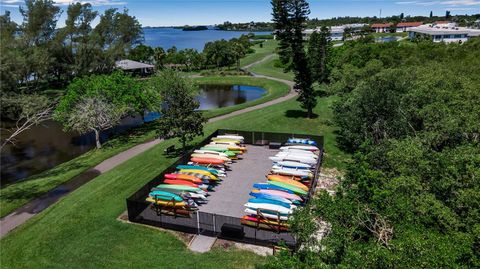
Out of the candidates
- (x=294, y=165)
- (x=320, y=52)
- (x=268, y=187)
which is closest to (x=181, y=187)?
(x=268, y=187)

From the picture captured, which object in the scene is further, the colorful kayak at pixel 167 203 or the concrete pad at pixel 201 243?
the colorful kayak at pixel 167 203

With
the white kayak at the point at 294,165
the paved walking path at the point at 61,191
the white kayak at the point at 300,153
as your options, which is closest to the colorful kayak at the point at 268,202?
the white kayak at the point at 294,165

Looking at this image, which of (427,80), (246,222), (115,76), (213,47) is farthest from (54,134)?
(213,47)

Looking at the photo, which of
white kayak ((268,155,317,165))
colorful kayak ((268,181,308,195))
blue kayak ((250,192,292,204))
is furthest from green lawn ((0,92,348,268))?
white kayak ((268,155,317,165))

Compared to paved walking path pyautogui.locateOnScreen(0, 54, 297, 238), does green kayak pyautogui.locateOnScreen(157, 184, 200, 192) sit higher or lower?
higher

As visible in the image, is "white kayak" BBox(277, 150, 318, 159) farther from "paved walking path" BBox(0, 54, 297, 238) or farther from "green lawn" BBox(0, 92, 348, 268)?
"paved walking path" BBox(0, 54, 297, 238)

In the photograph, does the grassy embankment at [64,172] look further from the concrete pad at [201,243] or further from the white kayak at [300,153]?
the white kayak at [300,153]
